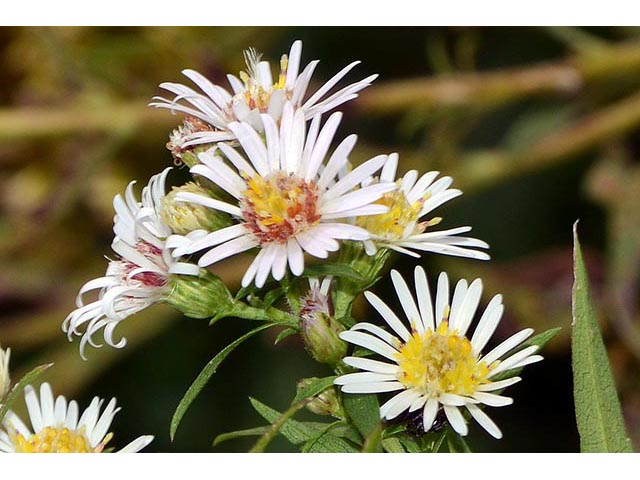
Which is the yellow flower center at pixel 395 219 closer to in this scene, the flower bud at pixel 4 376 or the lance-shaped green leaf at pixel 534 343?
the lance-shaped green leaf at pixel 534 343

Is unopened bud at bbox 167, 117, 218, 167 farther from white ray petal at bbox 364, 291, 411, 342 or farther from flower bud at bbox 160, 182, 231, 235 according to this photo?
white ray petal at bbox 364, 291, 411, 342

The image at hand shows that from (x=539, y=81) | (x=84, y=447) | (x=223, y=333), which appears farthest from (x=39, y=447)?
(x=539, y=81)

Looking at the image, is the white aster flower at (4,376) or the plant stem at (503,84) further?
the plant stem at (503,84)

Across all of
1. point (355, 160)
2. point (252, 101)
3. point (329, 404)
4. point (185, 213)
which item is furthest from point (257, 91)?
point (355, 160)

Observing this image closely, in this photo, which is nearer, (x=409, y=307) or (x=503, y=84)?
(x=409, y=307)

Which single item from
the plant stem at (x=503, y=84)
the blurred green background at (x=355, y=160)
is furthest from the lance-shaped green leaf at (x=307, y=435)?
the plant stem at (x=503, y=84)

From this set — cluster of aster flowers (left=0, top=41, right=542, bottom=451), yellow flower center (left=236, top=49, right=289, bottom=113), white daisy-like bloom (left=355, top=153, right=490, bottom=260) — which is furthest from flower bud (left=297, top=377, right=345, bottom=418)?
yellow flower center (left=236, top=49, right=289, bottom=113)

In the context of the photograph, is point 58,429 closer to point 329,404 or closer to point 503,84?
point 329,404
